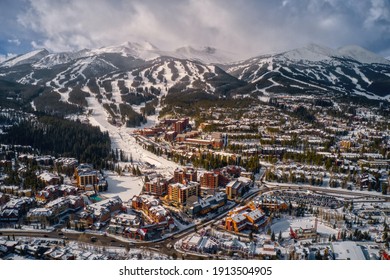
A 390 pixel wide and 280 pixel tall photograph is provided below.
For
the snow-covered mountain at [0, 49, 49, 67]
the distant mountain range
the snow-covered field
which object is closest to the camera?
the snow-covered field

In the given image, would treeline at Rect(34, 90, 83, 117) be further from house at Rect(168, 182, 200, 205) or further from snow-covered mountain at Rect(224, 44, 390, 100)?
house at Rect(168, 182, 200, 205)

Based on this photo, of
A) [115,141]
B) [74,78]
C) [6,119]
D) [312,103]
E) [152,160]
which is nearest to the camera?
[152,160]

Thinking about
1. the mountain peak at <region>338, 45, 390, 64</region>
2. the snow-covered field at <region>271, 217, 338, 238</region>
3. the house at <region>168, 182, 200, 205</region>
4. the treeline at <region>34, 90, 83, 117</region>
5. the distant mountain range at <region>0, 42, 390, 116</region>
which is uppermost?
the mountain peak at <region>338, 45, 390, 64</region>

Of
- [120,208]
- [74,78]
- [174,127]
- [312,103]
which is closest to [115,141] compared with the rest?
[174,127]

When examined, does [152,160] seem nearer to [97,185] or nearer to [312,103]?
[97,185]

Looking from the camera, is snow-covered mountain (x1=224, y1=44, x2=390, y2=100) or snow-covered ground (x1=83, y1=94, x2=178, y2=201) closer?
snow-covered ground (x1=83, y1=94, x2=178, y2=201)

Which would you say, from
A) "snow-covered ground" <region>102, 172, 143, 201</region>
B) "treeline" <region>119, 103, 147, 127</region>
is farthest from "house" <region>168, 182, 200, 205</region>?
"treeline" <region>119, 103, 147, 127</region>
